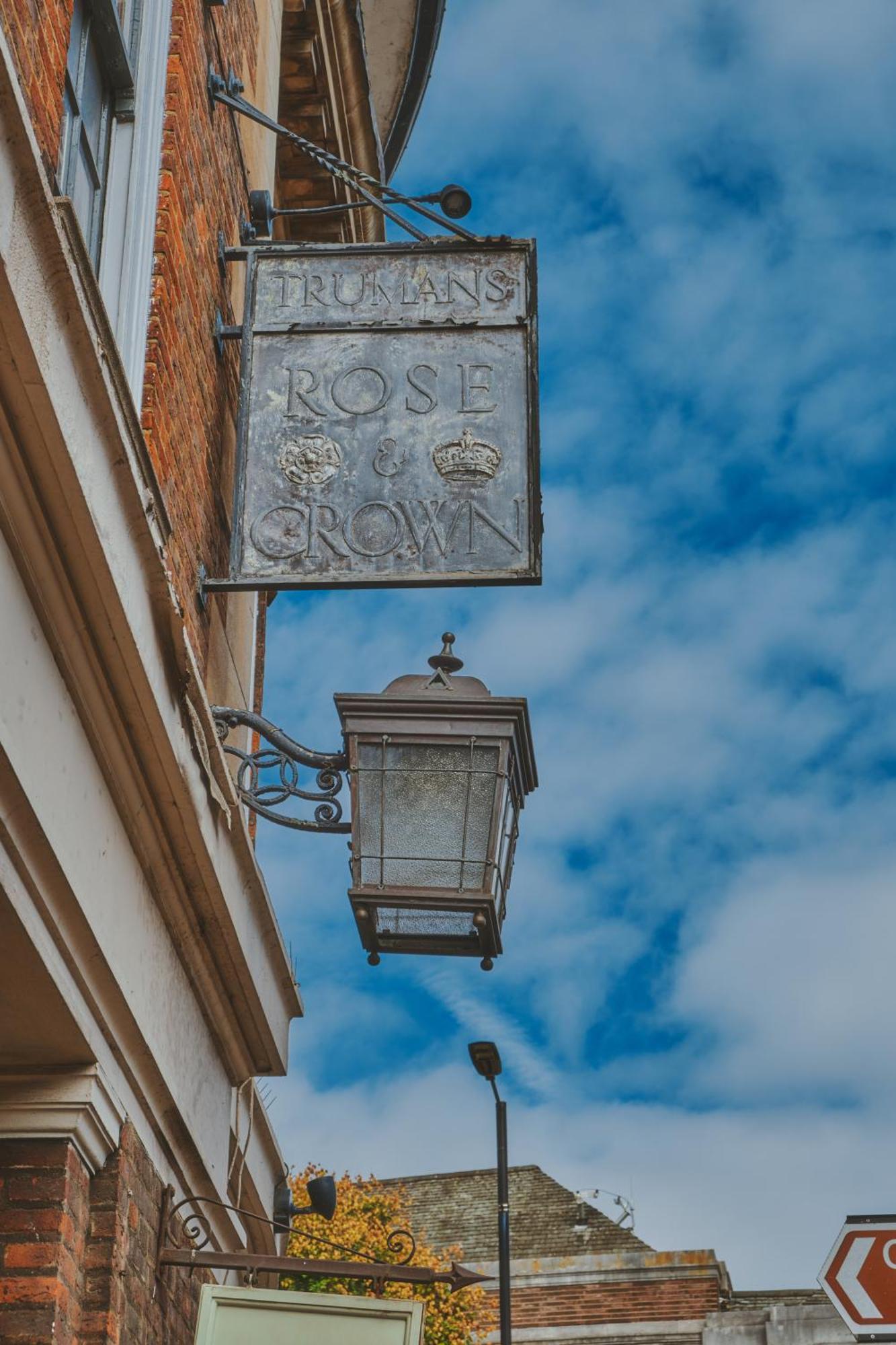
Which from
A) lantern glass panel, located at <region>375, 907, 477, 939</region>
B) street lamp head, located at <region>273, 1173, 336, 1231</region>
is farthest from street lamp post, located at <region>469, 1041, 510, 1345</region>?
lantern glass panel, located at <region>375, 907, 477, 939</region>

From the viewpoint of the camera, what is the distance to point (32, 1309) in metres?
5.05

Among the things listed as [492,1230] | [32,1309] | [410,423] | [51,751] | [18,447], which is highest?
[492,1230]

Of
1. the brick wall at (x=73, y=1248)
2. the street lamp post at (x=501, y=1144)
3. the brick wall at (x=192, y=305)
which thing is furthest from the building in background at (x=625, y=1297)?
the brick wall at (x=73, y=1248)

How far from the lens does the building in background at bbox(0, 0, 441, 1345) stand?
4746mm

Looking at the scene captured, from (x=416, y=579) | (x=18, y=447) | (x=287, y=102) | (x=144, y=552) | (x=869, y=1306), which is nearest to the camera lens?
(x=18, y=447)

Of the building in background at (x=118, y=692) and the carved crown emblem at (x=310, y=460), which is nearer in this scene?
the building in background at (x=118, y=692)

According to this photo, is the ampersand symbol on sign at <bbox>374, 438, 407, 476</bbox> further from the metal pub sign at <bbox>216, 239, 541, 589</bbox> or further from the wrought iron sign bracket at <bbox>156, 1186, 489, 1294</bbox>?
the wrought iron sign bracket at <bbox>156, 1186, 489, 1294</bbox>

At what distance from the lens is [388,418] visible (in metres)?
7.32

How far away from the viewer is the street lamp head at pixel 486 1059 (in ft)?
63.4

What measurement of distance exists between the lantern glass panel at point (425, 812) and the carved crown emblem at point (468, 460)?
4.35ft

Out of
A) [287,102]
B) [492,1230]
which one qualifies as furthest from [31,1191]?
[492,1230]

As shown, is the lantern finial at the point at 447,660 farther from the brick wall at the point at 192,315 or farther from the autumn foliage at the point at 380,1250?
the autumn foliage at the point at 380,1250

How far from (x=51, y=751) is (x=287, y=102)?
8088 millimetres

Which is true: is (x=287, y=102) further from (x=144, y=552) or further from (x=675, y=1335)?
(x=675, y=1335)
